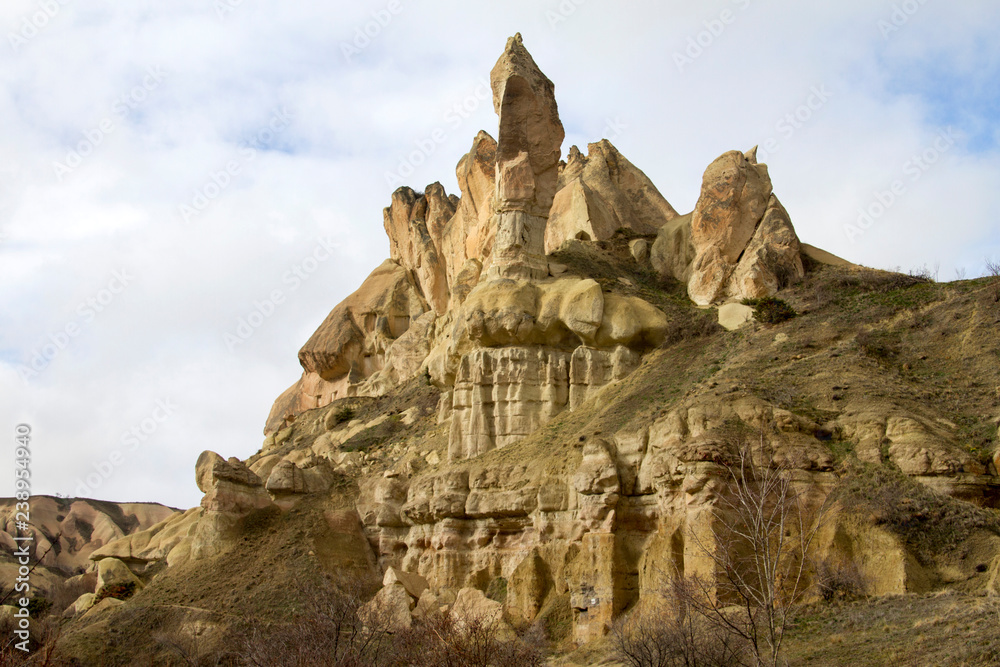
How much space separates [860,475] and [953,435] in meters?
3.03

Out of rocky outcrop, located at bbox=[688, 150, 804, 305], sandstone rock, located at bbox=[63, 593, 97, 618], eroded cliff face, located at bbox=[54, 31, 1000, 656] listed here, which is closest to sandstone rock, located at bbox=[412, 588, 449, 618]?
eroded cliff face, located at bbox=[54, 31, 1000, 656]

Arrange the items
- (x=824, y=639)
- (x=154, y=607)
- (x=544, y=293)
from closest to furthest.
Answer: (x=824, y=639), (x=154, y=607), (x=544, y=293)

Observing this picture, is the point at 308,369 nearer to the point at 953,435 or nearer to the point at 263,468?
the point at 263,468

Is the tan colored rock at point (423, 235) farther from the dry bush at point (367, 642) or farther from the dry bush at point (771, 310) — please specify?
the dry bush at point (367, 642)

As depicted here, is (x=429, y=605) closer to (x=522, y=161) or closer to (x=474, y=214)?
(x=522, y=161)

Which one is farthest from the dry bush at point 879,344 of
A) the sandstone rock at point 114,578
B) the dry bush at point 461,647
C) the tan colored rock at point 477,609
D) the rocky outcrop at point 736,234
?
the sandstone rock at point 114,578

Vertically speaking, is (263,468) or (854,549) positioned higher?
(263,468)

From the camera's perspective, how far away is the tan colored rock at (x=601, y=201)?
54.1 m

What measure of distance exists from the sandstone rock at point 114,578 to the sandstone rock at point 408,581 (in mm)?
11577

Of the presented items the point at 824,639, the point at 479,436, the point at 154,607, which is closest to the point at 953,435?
the point at 824,639

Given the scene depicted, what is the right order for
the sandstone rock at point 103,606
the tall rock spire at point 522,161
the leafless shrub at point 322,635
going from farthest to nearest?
the tall rock spire at point 522,161, the sandstone rock at point 103,606, the leafless shrub at point 322,635

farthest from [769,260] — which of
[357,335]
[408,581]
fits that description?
[357,335]

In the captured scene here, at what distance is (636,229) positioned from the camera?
56.2 meters

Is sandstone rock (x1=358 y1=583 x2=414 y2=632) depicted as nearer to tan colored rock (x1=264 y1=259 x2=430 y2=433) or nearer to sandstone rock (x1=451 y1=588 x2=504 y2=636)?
sandstone rock (x1=451 y1=588 x2=504 y2=636)
